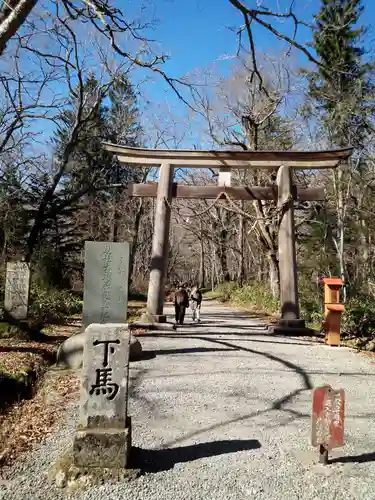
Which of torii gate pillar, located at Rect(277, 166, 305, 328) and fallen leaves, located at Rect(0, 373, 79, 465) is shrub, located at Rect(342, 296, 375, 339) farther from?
fallen leaves, located at Rect(0, 373, 79, 465)

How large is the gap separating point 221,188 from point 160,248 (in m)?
2.45

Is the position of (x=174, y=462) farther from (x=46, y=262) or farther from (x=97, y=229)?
(x=97, y=229)

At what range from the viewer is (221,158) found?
11.3 meters

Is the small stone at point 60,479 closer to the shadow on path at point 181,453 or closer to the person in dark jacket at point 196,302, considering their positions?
the shadow on path at point 181,453

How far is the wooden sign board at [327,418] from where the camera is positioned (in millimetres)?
3535

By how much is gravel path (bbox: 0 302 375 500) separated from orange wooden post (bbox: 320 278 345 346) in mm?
1752

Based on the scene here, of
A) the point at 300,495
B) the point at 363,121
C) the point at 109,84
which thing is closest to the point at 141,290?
the point at 109,84

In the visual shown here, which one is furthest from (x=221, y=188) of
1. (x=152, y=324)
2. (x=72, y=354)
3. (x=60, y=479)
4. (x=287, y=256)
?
(x=60, y=479)

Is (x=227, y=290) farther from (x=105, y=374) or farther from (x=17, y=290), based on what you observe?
(x=105, y=374)

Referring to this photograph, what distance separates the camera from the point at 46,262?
1669 cm

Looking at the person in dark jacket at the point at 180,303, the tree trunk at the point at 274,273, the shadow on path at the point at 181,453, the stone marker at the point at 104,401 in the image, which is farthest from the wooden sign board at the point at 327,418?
the tree trunk at the point at 274,273

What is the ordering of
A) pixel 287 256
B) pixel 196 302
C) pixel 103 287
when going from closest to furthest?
pixel 103 287 < pixel 287 256 < pixel 196 302

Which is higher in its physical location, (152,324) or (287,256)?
(287,256)

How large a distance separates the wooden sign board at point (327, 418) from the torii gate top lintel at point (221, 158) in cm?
849
